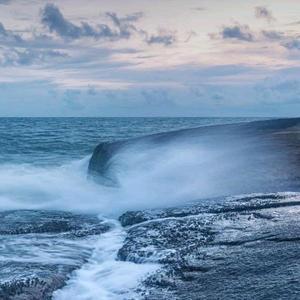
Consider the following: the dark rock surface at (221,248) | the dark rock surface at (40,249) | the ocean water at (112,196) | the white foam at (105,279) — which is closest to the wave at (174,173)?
the ocean water at (112,196)

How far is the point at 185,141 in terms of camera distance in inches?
775

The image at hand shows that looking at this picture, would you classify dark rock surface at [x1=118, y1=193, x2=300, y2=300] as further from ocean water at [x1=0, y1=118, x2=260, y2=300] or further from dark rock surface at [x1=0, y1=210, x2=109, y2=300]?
dark rock surface at [x1=0, y1=210, x2=109, y2=300]

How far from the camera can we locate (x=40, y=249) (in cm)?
821

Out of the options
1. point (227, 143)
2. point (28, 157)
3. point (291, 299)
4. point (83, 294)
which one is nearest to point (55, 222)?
point (83, 294)

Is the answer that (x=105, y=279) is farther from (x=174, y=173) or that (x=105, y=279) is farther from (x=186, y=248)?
(x=174, y=173)

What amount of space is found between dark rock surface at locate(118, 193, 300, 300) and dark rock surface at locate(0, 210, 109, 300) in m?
0.81

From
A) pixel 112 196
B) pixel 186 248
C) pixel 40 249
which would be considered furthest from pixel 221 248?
pixel 112 196

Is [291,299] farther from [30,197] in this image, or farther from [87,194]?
[30,197]

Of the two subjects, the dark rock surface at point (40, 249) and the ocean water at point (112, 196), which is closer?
the dark rock surface at point (40, 249)

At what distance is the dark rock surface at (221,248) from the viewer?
5.64 metres

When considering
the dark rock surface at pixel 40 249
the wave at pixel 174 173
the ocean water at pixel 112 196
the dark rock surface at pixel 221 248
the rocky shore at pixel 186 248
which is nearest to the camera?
the dark rock surface at pixel 221 248

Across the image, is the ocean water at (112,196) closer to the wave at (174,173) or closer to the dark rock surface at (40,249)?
the wave at (174,173)

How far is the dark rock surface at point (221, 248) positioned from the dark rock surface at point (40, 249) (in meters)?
0.81

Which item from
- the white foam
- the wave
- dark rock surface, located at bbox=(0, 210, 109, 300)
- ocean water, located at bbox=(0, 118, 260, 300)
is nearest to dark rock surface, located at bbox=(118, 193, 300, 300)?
the white foam
